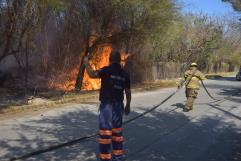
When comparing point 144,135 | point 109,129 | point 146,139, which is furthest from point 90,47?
point 109,129

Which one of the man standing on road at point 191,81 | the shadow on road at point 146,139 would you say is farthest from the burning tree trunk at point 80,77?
the shadow on road at point 146,139

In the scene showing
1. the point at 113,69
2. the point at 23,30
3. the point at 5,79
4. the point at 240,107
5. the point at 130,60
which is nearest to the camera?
the point at 113,69

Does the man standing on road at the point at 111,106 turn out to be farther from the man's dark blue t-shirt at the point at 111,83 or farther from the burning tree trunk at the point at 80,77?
the burning tree trunk at the point at 80,77

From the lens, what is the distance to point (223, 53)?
72.6m

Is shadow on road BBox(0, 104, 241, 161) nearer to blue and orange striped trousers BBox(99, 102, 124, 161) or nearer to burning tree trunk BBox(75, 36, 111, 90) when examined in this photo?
blue and orange striped trousers BBox(99, 102, 124, 161)

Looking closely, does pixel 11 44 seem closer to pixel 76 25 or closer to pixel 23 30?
pixel 23 30

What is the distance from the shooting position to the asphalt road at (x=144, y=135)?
28.3 feet

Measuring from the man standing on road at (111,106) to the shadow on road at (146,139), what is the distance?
90 cm

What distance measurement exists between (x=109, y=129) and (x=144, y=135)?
361 centimetres

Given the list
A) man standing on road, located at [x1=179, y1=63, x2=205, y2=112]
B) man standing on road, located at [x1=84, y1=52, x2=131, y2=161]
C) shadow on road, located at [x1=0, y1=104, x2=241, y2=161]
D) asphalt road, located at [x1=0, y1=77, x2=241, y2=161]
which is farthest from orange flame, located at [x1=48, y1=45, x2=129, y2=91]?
man standing on road, located at [x1=84, y1=52, x2=131, y2=161]

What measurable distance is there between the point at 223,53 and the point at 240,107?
55.7 m

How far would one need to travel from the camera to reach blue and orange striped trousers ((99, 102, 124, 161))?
23.9ft

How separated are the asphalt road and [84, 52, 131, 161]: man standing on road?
894 millimetres

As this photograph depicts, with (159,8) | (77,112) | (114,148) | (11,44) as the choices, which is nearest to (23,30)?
(11,44)
